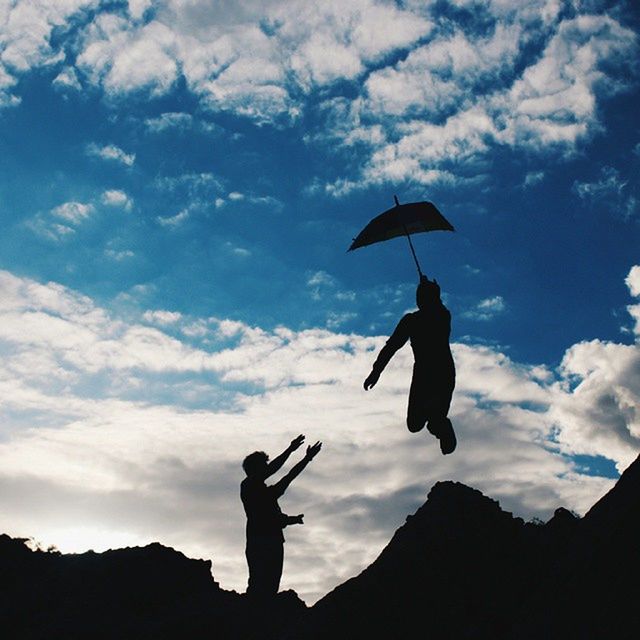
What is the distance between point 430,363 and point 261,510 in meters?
2.62

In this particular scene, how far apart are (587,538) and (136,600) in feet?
26.5

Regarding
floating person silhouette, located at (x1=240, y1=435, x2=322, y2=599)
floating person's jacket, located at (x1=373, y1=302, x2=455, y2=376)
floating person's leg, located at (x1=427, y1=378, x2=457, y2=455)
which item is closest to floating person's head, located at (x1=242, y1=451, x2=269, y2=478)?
floating person silhouette, located at (x1=240, y1=435, x2=322, y2=599)

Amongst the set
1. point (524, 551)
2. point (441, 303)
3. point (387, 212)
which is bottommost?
point (524, 551)

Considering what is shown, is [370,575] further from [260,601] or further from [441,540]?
[260,601]

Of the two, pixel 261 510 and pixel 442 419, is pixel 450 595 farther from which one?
pixel 261 510

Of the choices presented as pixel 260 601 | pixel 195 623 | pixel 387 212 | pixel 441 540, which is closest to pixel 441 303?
pixel 387 212

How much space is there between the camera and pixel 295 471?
8078 millimetres

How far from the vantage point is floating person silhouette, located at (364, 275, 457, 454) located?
7.50m

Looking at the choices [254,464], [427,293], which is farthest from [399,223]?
[254,464]

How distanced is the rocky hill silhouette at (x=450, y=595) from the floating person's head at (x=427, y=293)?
7.12 feet

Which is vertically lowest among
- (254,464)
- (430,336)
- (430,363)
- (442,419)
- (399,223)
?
(254,464)

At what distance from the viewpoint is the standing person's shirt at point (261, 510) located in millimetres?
7582

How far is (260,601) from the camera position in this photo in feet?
25.1

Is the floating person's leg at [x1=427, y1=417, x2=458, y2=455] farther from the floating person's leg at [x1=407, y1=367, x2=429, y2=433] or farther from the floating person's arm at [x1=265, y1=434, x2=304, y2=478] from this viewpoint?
the floating person's arm at [x1=265, y1=434, x2=304, y2=478]
